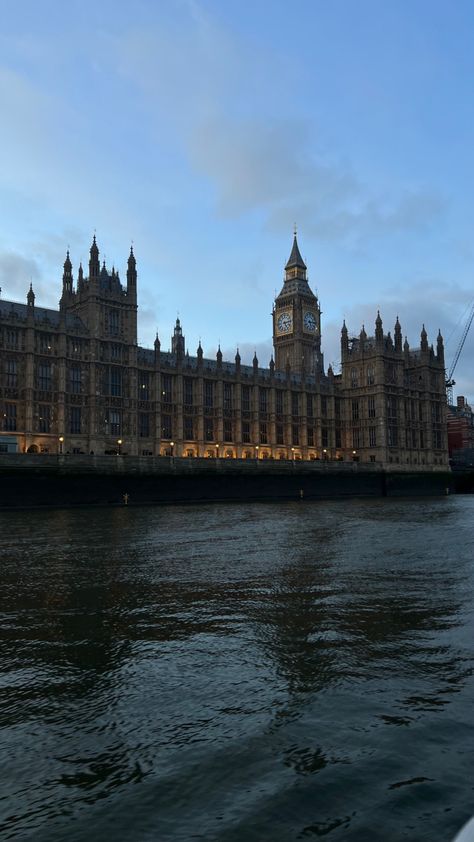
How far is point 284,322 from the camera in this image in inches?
7613

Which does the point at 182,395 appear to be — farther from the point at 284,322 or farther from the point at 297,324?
the point at 284,322

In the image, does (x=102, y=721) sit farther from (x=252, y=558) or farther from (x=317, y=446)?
(x=317, y=446)

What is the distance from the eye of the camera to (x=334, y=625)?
15.3m

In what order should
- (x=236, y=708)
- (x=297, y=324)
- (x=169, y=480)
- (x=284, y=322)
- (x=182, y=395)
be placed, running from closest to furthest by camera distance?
(x=236, y=708), (x=169, y=480), (x=182, y=395), (x=297, y=324), (x=284, y=322)

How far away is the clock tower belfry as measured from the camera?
616ft

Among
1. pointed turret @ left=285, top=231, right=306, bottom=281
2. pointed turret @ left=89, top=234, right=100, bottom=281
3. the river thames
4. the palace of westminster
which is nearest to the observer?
the river thames

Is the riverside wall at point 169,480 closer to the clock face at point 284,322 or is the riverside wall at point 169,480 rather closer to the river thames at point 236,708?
the river thames at point 236,708

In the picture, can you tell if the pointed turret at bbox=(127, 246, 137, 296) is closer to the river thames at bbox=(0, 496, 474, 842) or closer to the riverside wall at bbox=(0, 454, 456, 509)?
the riverside wall at bbox=(0, 454, 456, 509)

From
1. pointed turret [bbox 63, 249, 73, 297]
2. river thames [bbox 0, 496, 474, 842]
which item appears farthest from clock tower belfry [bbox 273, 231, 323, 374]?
river thames [bbox 0, 496, 474, 842]

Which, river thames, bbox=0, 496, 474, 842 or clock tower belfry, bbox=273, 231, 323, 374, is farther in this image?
clock tower belfry, bbox=273, 231, 323, 374

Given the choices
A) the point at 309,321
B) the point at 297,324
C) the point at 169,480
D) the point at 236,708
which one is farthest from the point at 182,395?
the point at 236,708

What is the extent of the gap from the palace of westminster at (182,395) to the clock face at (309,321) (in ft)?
10.5

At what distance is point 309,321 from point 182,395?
84920 millimetres

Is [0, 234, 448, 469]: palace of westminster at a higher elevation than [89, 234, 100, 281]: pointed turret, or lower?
lower
